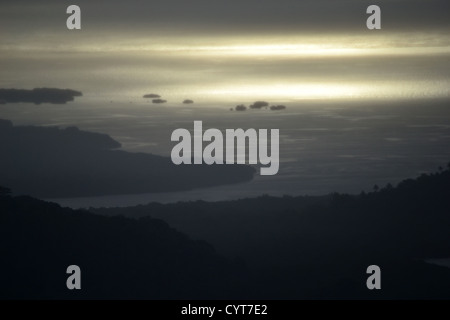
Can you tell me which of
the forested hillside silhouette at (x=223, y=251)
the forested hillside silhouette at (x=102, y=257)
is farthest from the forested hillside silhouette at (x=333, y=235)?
the forested hillside silhouette at (x=102, y=257)

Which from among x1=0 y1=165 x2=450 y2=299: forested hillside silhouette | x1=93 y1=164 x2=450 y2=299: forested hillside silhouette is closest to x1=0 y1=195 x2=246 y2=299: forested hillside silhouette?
x1=0 y1=165 x2=450 y2=299: forested hillside silhouette

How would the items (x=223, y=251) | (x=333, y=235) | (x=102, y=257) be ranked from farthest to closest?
(x=333, y=235), (x=223, y=251), (x=102, y=257)

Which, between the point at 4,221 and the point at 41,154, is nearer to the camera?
the point at 4,221

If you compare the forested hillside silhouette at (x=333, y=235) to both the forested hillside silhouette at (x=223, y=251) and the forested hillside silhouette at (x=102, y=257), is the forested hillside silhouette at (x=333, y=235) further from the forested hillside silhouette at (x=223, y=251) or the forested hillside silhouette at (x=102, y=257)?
the forested hillside silhouette at (x=102, y=257)

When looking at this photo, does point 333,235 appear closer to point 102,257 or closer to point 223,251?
point 223,251

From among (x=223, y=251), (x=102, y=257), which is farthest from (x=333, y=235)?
(x=102, y=257)

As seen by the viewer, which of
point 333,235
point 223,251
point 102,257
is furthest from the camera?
point 333,235

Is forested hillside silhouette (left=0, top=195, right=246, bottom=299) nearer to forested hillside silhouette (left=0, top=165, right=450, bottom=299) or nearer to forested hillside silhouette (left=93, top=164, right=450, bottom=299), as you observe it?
forested hillside silhouette (left=0, top=165, right=450, bottom=299)

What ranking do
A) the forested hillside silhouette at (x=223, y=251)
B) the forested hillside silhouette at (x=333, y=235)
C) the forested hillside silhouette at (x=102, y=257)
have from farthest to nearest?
the forested hillside silhouette at (x=333, y=235)
the forested hillside silhouette at (x=223, y=251)
the forested hillside silhouette at (x=102, y=257)
